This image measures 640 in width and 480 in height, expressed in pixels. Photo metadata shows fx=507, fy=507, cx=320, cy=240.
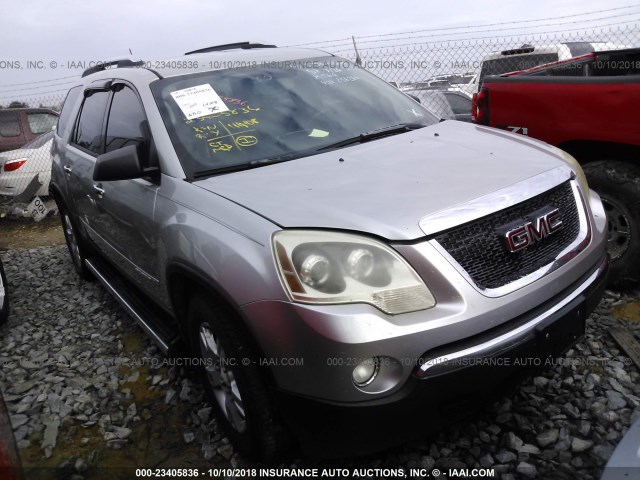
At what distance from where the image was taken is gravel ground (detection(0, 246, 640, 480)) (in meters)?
2.16

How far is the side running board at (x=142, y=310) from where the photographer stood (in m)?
2.74

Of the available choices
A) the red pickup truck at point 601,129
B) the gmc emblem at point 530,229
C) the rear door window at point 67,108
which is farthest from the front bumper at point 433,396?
the rear door window at point 67,108

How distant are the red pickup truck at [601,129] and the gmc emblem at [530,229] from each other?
4.61 ft

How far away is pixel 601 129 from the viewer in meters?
3.13

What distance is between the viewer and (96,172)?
2.39 metres

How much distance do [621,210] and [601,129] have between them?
525mm

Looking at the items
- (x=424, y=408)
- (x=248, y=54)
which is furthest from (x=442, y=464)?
(x=248, y=54)

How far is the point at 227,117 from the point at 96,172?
70 cm

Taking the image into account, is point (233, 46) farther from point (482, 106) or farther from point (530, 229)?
point (530, 229)

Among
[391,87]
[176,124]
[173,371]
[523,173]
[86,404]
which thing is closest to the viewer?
[523,173]

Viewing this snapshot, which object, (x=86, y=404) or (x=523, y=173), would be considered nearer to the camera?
(x=523, y=173)

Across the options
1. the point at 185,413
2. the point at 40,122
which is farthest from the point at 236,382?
the point at 40,122

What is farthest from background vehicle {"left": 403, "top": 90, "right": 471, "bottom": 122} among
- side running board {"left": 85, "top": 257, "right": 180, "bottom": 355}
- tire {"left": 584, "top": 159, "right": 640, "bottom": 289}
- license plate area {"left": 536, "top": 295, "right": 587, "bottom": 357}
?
license plate area {"left": 536, "top": 295, "right": 587, "bottom": 357}

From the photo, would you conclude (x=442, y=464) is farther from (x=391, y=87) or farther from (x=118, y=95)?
(x=118, y=95)
